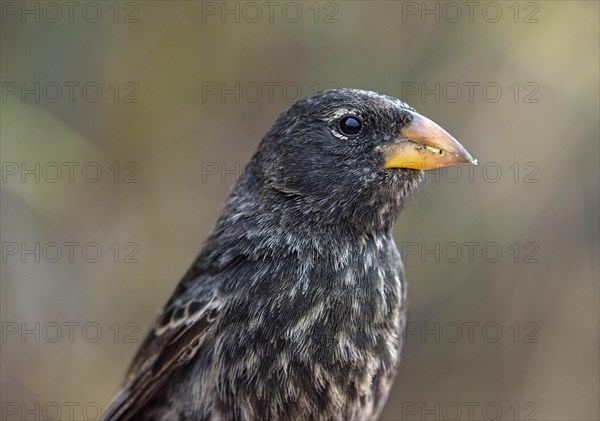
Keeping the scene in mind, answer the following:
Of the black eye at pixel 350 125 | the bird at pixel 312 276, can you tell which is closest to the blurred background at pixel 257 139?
the bird at pixel 312 276

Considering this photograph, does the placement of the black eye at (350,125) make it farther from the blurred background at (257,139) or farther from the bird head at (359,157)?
the blurred background at (257,139)

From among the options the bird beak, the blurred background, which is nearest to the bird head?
the bird beak

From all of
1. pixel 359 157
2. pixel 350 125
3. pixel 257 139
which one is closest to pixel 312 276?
pixel 359 157

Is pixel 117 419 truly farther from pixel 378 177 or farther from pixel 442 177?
pixel 442 177

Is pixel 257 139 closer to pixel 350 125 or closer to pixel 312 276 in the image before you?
pixel 350 125

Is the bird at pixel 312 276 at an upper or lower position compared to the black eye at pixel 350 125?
lower

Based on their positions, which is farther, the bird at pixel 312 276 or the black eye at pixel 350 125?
the black eye at pixel 350 125

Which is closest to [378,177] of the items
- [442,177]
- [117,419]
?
[117,419]
